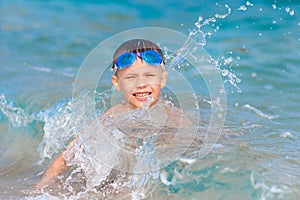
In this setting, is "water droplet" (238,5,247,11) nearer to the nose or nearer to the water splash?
the water splash

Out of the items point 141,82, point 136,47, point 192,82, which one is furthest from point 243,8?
point 141,82

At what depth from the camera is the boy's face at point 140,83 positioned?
354 centimetres

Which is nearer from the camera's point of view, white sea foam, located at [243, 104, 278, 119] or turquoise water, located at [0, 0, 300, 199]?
turquoise water, located at [0, 0, 300, 199]

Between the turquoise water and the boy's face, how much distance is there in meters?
0.57

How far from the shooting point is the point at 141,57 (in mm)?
3553

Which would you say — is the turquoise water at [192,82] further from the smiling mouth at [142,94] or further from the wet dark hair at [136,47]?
the wet dark hair at [136,47]

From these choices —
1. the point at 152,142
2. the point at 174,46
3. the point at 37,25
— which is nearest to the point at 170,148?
the point at 152,142

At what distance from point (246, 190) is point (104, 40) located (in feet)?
16.0

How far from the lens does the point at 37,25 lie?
8.45 meters

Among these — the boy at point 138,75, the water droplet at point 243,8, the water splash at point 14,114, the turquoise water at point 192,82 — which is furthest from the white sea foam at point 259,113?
the water droplet at point 243,8

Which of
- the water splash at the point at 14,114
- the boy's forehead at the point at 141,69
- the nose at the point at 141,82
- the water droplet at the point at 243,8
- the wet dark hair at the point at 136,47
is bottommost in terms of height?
the nose at the point at 141,82

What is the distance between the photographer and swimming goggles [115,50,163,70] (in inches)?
140

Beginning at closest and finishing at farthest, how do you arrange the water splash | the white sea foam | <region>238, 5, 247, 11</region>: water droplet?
the white sea foam, the water splash, <region>238, 5, 247, 11</region>: water droplet

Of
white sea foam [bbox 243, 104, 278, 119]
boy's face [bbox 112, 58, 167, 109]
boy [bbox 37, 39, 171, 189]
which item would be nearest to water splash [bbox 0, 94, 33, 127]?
boy [bbox 37, 39, 171, 189]
